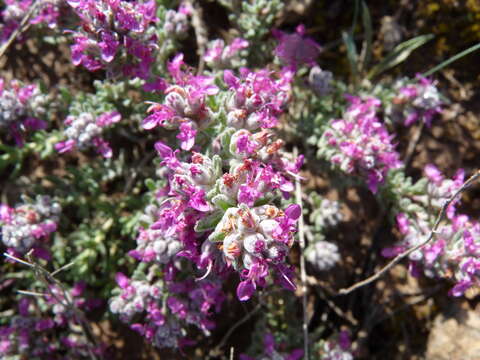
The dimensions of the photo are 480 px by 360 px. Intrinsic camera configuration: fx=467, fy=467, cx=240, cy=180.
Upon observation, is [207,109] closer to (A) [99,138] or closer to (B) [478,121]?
(A) [99,138]

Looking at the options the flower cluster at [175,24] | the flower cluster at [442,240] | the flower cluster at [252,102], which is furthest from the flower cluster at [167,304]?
the flower cluster at [175,24]

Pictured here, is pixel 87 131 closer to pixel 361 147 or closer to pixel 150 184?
pixel 150 184

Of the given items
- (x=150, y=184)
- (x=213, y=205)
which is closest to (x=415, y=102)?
(x=213, y=205)

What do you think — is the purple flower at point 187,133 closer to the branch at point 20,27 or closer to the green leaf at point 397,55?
the branch at point 20,27

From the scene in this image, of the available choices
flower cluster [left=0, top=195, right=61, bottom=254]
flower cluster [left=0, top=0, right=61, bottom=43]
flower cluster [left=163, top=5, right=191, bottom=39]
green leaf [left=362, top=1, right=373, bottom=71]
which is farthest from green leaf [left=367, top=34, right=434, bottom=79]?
flower cluster [left=0, top=195, right=61, bottom=254]

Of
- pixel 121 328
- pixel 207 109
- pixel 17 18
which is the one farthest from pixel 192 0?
pixel 121 328

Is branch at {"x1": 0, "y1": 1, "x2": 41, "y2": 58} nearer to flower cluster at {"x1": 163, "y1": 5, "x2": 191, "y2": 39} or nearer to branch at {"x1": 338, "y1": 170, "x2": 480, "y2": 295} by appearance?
flower cluster at {"x1": 163, "y1": 5, "x2": 191, "y2": 39}

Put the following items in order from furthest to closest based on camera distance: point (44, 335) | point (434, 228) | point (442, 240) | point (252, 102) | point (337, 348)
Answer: point (44, 335)
point (337, 348)
point (442, 240)
point (252, 102)
point (434, 228)
